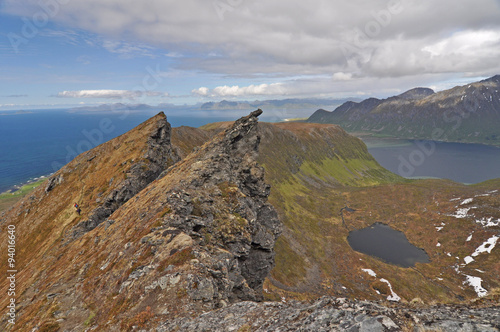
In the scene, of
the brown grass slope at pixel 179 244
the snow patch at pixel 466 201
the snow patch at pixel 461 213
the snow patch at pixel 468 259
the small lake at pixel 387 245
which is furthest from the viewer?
the snow patch at pixel 466 201

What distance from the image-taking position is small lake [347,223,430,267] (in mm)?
105875

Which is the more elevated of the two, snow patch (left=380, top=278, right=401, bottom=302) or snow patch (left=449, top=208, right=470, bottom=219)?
snow patch (left=449, top=208, right=470, bottom=219)

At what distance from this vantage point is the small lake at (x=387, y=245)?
10588 centimetres

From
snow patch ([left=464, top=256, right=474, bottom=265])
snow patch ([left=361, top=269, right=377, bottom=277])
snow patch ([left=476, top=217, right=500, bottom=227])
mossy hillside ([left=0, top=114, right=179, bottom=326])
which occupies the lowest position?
snow patch ([left=464, top=256, right=474, bottom=265])

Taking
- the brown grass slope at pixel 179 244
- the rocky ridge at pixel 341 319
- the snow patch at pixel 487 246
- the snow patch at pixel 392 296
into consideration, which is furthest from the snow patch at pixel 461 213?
the rocky ridge at pixel 341 319

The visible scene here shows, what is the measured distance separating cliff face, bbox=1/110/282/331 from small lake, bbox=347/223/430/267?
9082 cm

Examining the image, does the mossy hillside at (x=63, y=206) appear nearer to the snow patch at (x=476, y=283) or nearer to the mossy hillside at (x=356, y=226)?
the mossy hillside at (x=356, y=226)

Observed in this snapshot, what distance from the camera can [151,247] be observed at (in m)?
23.4

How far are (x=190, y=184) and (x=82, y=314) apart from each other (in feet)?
61.0

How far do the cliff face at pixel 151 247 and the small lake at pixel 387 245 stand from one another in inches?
3576

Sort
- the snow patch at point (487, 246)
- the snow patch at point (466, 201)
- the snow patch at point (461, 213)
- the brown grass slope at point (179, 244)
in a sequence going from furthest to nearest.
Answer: the snow patch at point (466, 201)
the snow patch at point (461, 213)
the snow patch at point (487, 246)
the brown grass slope at point (179, 244)

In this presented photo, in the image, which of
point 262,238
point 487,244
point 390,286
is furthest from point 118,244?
point 487,244

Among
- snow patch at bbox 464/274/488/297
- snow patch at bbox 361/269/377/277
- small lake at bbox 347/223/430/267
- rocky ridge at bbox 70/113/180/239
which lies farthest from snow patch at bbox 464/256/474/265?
rocky ridge at bbox 70/113/180/239

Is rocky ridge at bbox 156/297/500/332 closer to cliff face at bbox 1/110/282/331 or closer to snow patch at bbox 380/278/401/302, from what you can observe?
cliff face at bbox 1/110/282/331
